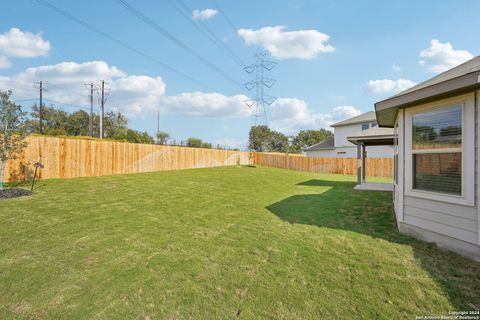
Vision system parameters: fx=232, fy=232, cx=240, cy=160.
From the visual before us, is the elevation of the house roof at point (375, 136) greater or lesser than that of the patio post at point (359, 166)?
greater

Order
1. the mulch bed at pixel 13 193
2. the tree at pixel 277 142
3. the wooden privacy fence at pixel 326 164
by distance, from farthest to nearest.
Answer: the tree at pixel 277 142 < the wooden privacy fence at pixel 326 164 < the mulch bed at pixel 13 193

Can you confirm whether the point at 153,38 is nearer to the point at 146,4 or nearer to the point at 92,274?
the point at 146,4

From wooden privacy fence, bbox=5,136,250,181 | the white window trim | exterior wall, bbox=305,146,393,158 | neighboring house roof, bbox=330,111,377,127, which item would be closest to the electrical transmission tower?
neighboring house roof, bbox=330,111,377,127

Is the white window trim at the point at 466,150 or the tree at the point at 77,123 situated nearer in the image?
the white window trim at the point at 466,150

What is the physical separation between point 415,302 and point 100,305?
3.24m

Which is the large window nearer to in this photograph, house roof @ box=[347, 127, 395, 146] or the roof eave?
the roof eave

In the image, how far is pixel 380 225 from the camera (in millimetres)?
4922

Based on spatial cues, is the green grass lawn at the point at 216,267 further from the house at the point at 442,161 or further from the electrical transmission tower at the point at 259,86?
the electrical transmission tower at the point at 259,86

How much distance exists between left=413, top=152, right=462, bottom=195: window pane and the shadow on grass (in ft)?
3.14

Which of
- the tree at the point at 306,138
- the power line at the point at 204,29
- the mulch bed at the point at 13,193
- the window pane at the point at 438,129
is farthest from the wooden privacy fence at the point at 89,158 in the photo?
the tree at the point at 306,138

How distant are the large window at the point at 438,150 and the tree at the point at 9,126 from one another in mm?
10099

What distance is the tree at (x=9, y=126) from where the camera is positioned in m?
6.68

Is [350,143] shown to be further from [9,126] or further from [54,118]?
[54,118]

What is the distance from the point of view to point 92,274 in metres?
2.92
